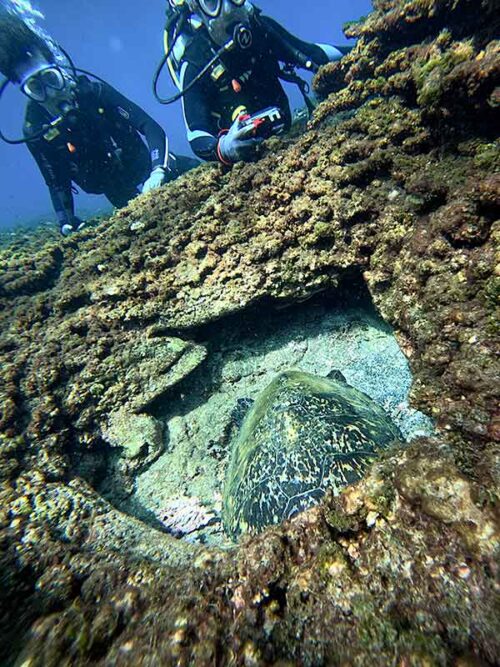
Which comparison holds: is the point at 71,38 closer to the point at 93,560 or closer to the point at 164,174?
the point at 164,174

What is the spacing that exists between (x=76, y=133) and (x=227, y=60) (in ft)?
15.4

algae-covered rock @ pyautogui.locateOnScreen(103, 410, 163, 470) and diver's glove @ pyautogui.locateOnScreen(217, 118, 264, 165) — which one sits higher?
diver's glove @ pyautogui.locateOnScreen(217, 118, 264, 165)

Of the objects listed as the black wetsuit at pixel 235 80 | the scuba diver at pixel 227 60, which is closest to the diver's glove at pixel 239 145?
the scuba diver at pixel 227 60

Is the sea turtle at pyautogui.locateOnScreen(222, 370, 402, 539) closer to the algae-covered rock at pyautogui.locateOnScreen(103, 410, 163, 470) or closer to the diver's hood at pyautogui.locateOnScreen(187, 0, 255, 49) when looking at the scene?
the algae-covered rock at pyautogui.locateOnScreen(103, 410, 163, 470)

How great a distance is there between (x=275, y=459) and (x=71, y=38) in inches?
3258

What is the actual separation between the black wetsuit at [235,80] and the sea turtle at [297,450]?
464 cm

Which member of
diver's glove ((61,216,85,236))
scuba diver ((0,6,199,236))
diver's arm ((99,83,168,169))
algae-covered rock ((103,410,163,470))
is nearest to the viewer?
algae-covered rock ((103,410,163,470))

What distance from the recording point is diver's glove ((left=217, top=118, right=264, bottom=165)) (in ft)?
13.5

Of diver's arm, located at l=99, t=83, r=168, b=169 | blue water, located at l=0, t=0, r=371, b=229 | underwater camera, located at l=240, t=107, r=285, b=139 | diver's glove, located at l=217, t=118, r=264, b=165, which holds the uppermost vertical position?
blue water, located at l=0, t=0, r=371, b=229

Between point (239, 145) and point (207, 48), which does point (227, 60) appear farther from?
point (239, 145)

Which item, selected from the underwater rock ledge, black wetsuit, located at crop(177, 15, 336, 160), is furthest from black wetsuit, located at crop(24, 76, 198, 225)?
the underwater rock ledge

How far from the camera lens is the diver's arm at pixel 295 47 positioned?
18.2 ft

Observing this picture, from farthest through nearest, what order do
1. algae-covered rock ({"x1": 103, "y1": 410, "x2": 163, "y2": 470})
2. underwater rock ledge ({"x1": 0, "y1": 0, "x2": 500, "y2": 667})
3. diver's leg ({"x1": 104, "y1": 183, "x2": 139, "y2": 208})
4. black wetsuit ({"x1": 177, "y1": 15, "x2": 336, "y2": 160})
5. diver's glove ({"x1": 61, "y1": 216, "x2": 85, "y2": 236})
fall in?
diver's leg ({"x1": 104, "y1": 183, "x2": 139, "y2": 208}) → diver's glove ({"x1": 61, "y1": 216, "x2": 85, "y2": 236}) → black wetsuit ({"x1": 177, "y1": 15, "x2": 336, "y2": 160}) → algae-covered rock ({"x1": 103, "y1": 410, "x2": 163, "y2": 470}) → underwater rock ledge ({"x1": 0, "y1": 0, "x2": 500, "y2": 667})

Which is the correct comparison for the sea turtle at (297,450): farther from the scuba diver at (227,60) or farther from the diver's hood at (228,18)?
the diver's hood at (228,18)
